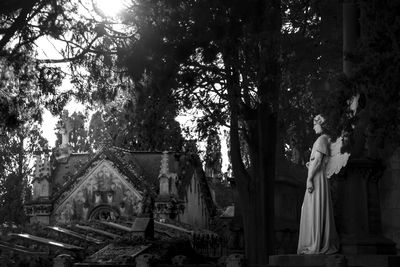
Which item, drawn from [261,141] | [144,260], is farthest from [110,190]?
[144,260]

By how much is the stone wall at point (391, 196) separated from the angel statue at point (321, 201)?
7.45 metres

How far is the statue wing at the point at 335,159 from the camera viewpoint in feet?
38.6

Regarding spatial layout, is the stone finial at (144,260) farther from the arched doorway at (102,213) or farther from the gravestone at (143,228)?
the arched doorway at (102,213)

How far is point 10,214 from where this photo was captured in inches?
1687

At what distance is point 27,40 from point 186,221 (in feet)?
66.2

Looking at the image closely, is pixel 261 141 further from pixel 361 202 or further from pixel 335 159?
pixel 361 202

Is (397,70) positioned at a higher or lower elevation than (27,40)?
lower

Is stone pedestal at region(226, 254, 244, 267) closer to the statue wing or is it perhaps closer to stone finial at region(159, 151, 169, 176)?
the statue wing

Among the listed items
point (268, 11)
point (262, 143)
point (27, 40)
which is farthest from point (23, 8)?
point (262, 143)

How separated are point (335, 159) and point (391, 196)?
25.5ft

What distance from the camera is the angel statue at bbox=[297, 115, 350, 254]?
456 inches

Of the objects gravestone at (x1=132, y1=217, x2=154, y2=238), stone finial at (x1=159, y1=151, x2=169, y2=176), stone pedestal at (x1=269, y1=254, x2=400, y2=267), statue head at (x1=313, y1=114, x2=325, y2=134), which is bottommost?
stone pedestal at (x1=269, y1=254, x2=400, y2=267)

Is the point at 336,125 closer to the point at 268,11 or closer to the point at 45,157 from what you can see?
the point at 268,11

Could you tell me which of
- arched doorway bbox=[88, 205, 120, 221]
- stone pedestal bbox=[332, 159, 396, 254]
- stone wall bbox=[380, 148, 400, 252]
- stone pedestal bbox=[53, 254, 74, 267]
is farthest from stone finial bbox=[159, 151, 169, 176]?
stone pedestal bbox=[332, 159, 396, 254]
